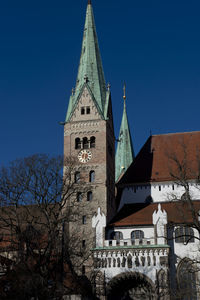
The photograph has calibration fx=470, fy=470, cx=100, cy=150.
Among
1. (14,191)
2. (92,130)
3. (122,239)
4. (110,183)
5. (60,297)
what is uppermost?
(92,130)

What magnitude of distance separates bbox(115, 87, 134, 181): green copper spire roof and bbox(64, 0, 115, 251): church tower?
55.1 ft

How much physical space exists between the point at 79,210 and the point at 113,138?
956cm

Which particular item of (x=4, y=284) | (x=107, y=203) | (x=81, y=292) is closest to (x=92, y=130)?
(x=107, y=203)

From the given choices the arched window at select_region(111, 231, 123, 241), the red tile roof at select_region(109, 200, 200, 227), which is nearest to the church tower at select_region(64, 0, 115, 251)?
the red tile roof at select_region(109, 200, 200, 227)

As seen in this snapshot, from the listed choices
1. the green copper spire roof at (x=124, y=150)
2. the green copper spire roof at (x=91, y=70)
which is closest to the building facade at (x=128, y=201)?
the green copper spire roof at (x=91, y=70)

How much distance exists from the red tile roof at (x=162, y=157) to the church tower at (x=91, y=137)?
7.93 ft

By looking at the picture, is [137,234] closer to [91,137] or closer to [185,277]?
[185,277]

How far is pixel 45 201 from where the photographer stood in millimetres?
29391

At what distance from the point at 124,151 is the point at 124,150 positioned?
0.54 ft

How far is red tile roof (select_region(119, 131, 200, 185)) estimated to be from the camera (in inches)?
1625

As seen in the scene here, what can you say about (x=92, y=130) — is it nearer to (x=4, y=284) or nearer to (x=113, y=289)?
(x=113, y=289)

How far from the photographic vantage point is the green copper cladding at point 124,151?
61656mm

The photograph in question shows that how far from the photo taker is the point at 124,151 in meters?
63.2

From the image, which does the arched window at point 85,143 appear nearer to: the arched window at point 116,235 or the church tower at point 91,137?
the church tower at point 91,137
